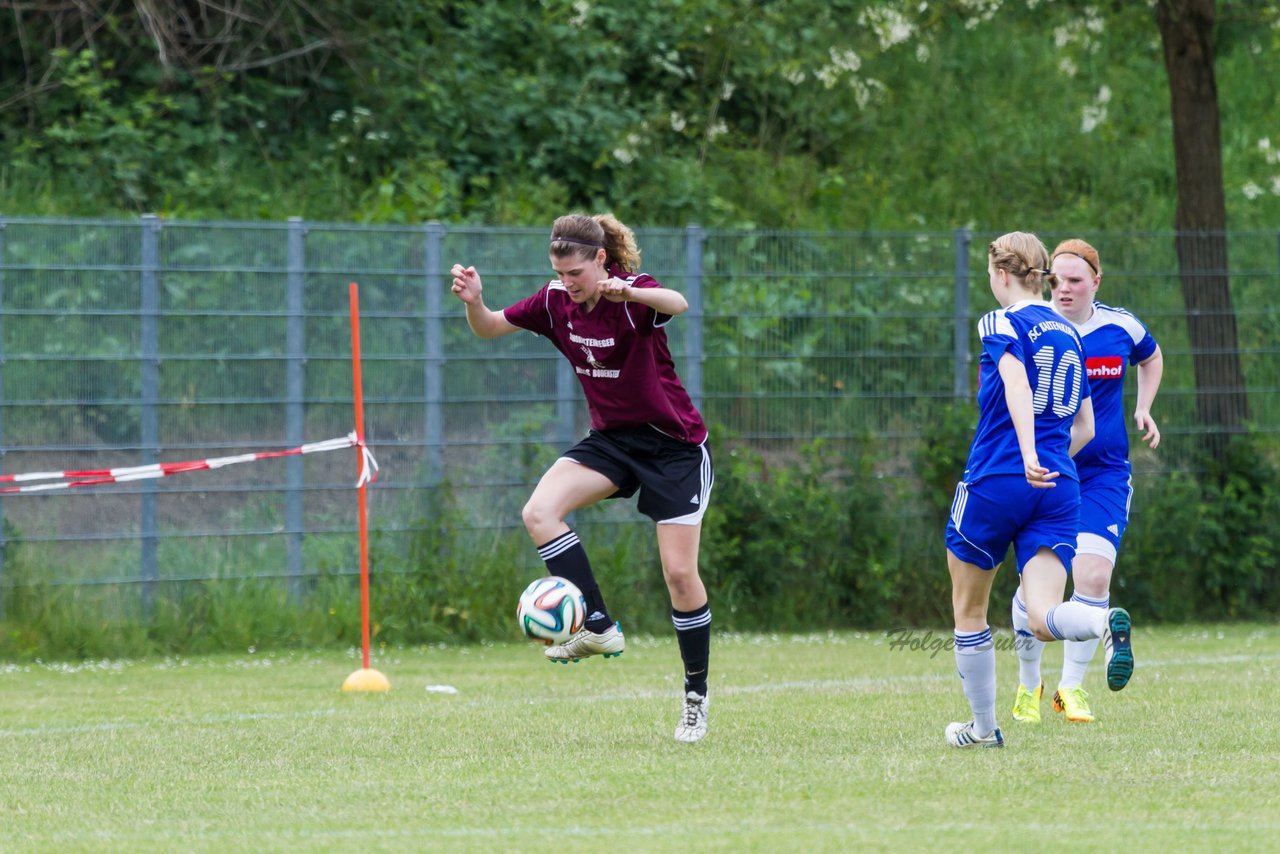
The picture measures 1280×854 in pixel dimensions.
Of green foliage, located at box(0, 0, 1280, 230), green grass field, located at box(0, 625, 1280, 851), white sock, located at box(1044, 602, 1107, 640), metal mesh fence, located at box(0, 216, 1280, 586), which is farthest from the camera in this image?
green foliage, located at box(0, 0, 1280, 230)

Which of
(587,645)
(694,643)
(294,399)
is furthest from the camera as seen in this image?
(294,399)

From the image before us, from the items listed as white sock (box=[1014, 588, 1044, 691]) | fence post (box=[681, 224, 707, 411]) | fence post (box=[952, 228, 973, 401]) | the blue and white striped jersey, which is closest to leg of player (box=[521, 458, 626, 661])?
white sock (box=[1014, 588, 1044, 691])

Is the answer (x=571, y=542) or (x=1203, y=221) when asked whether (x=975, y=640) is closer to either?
(x=571, y=542)

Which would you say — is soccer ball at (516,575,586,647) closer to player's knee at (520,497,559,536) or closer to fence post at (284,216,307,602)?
player's knee at (520,497,559,536)

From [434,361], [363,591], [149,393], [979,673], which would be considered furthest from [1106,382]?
[149,393]

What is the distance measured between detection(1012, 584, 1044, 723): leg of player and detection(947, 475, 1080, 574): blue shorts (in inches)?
49.6

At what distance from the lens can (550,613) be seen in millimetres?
7008

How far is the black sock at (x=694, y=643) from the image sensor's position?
748cm

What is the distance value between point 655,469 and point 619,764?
4.42 feet

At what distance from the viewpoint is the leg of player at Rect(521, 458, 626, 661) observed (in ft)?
23.5

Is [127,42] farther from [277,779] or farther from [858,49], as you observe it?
[277,779]

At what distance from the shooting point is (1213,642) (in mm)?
12227

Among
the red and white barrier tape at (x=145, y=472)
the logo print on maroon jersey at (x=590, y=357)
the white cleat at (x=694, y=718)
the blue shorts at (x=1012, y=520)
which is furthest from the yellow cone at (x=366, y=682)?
the blue shorts at (x=1012, y=520)

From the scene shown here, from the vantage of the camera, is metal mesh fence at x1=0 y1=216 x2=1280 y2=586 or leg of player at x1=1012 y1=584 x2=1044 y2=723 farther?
metal mesh fence at x1=0 y1=216 x2=1280 y2=586
